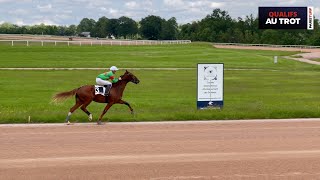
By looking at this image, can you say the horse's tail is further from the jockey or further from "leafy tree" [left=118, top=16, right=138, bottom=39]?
"leafy tree" [left=118, top=16, right=138, bottom=39]

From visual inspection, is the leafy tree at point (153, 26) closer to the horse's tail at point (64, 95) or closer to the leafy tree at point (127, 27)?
the leafy tree at point (127, 27)

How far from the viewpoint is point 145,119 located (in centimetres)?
1761

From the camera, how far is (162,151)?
39.6ft

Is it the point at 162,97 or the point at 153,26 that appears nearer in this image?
the point at 162,97

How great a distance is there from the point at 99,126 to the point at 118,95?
1118 mm

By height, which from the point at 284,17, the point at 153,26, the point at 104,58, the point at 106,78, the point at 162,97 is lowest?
the point at 162,97

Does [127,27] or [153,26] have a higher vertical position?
[127,27]

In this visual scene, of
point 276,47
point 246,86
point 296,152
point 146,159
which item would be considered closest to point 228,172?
point 146,159

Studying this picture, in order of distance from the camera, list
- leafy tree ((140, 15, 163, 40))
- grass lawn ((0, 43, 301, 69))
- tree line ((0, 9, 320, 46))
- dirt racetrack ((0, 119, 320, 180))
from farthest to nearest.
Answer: leafy tree ((140, 15, 163, 40))
tree line ((0, 9, 320, 46))
grass lawn ((0, 43, 301, 69))
dirt racetrack ((0, 119, 320, 180))

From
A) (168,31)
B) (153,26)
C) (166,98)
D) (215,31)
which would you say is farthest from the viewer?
(153,26)

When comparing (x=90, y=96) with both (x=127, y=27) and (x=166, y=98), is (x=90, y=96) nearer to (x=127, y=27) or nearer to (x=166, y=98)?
(x=166, y=98)

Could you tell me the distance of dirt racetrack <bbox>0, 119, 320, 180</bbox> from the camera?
9.96m

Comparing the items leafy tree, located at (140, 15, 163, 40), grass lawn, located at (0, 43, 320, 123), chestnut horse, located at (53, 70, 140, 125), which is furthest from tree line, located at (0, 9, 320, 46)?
chestnut horse, located at (53, 70, 140, 125)

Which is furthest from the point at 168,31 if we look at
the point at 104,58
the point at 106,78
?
the point at 106,78
